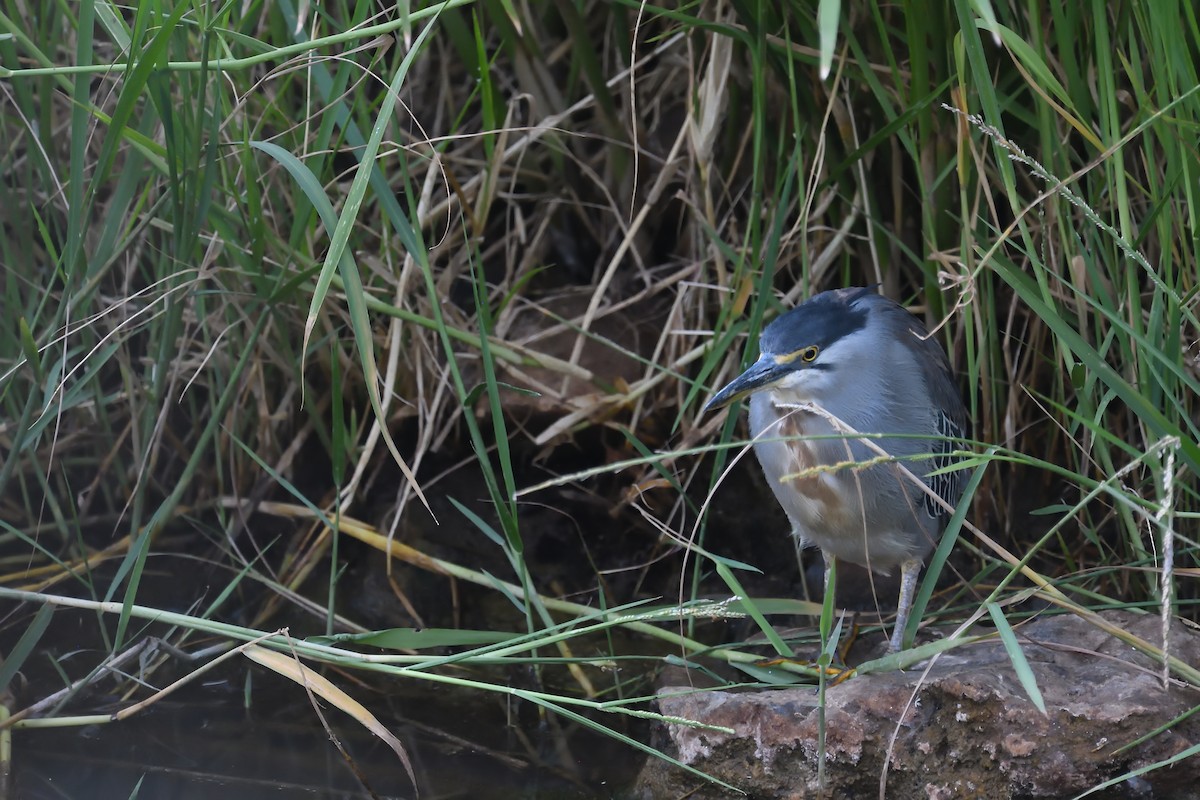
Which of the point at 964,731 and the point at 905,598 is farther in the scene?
the point at 905,598

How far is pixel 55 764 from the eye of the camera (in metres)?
2.21

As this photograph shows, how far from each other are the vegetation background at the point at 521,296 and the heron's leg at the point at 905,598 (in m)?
0.11

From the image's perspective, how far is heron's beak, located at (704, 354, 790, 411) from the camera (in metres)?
2.27

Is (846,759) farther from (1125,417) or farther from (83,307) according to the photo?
(83,307)

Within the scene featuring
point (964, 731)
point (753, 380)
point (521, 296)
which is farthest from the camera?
point (521, 296)

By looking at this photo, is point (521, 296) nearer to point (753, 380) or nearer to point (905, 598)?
point (753, 380)

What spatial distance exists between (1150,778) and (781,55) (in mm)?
1565

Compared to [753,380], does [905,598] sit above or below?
below

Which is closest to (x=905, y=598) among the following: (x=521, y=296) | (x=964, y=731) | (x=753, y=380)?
(x=964, y=731)

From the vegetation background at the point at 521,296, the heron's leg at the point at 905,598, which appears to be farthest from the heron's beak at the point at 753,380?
the heron's leg at the point at 905,598

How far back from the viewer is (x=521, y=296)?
123 inches

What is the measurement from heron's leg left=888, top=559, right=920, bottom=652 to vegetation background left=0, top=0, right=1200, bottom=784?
11 cm

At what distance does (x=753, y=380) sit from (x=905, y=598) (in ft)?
1.98

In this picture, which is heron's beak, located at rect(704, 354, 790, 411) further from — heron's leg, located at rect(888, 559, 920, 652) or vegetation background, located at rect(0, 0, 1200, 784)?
heron's leg, located at rect(888, 559, 920, 652)
